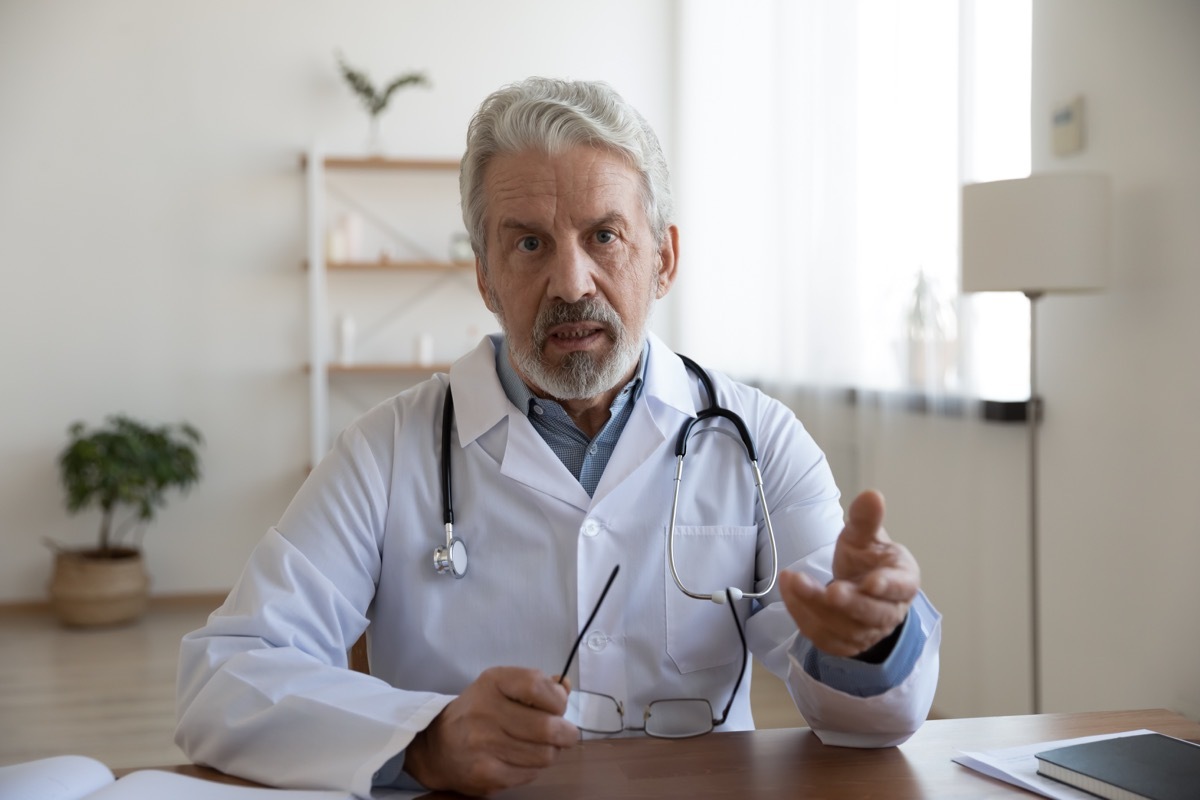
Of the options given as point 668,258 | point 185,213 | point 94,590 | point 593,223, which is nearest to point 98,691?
point 94,590

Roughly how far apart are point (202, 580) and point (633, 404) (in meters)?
4.07

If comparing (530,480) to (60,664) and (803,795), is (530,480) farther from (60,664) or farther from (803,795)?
(60,664)

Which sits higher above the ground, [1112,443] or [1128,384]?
[1128,384]

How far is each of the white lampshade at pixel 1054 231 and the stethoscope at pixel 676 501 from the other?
3.34ft

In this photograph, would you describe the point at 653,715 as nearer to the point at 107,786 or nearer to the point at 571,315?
the point at 571,315

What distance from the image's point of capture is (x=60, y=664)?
13.2 feet

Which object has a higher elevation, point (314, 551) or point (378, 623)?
point (314, 551)

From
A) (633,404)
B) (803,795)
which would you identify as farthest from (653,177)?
(803,795)

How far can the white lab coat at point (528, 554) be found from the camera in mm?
1299

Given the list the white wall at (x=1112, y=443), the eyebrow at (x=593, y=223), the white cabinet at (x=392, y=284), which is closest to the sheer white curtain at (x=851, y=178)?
the white wall at (x=1112, y=443)

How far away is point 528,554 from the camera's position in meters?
1.39

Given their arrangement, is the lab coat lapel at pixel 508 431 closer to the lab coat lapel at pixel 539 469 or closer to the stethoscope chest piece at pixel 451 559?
the lab coat lapel at pixel 539 469

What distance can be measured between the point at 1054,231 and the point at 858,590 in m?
1.52

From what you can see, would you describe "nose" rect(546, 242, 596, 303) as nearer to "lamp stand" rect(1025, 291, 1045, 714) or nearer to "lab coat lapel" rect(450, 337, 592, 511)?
"lab coat lapel" rect(450, 337, 592, 511)
